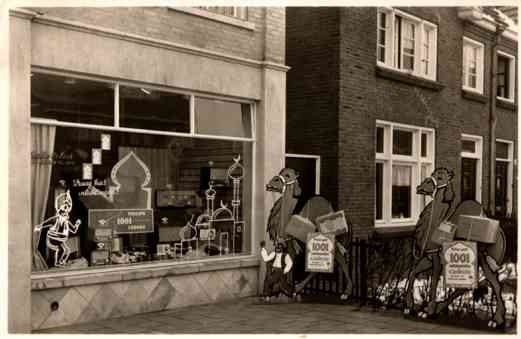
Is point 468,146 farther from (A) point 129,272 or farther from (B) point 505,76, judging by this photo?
(A) point 129,272

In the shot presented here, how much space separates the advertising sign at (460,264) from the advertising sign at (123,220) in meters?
4.02

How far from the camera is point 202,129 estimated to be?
9.21 m

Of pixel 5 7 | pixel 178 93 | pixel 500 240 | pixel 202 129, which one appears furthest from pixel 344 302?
pixel 5 7

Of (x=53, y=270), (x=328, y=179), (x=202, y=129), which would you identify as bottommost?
(x=53, y=270)

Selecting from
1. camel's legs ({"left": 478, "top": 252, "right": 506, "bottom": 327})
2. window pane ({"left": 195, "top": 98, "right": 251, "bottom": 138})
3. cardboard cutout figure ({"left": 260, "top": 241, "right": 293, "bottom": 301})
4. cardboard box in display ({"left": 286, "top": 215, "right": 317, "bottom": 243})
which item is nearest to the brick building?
window pane ({"left": 195, "top": 98, "right": 251, "bottom": 138})

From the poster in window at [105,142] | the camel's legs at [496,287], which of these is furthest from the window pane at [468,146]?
the poster in window at [105,142]

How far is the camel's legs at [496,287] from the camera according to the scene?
7.51 metres

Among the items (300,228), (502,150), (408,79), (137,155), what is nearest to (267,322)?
(300,228)

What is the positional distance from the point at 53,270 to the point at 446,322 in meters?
5.00

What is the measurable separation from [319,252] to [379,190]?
418 centimetres

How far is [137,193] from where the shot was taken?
8484 mm

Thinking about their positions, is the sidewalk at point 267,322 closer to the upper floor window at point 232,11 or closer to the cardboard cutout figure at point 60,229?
the cardboard cutout figure at point 60,229

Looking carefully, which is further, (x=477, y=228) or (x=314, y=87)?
(x=314, y=87)

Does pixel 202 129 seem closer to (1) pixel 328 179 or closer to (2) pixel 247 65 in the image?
(2) pixel 247 65
